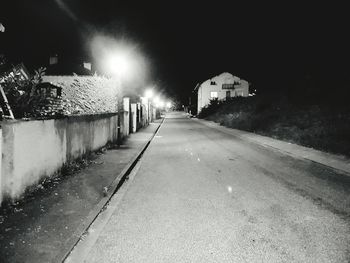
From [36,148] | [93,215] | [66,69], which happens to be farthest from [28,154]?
[66,69]

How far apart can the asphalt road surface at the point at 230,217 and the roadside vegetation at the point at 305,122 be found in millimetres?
5655

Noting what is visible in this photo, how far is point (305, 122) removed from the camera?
1945 centimetres

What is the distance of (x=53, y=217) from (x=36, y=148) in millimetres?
1938

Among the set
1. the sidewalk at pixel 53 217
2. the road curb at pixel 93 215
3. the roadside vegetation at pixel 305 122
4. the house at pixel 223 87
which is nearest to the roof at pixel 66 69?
the roadside vegetation at pixel 305 122

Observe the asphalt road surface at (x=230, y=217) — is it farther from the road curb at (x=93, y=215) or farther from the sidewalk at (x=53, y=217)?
the sidewalk at (x=53, y=217)

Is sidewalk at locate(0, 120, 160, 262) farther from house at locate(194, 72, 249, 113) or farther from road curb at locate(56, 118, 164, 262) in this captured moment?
house at locate(194, 72, 249, 113)

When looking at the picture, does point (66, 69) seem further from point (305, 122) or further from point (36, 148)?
point (36, 148)

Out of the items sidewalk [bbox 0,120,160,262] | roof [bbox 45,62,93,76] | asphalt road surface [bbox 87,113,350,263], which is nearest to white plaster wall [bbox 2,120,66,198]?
sidewalk [bbox 0,120,160,262]

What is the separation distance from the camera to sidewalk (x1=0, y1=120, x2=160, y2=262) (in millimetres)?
3764

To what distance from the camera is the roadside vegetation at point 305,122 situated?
14.4 meters

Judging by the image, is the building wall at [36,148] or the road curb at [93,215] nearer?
the road curb at [93,215]

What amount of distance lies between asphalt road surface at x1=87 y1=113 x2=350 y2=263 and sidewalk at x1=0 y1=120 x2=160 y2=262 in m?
0.42

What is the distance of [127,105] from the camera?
69.6ft

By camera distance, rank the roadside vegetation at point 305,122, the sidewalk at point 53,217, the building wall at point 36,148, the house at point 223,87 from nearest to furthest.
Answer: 1. the sidewalk at point 53,217
2. the building wall at point 36,148
3. the roadside vegetation at point 305,122
4. the house at point 223,87
